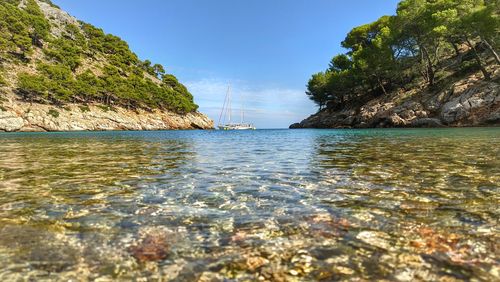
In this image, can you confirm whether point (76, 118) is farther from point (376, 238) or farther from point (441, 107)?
point (376, 238)

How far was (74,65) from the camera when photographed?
94062 millimetres

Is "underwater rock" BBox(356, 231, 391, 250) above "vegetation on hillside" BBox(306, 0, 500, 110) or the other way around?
the other way around

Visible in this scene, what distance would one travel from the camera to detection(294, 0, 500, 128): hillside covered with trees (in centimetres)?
4684

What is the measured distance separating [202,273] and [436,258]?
2.70 m

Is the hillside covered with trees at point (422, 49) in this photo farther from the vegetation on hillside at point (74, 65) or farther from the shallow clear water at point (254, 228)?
the vegetation on hillside at point (74, 65)

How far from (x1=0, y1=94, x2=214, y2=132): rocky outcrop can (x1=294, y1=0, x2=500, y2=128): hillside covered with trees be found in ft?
167

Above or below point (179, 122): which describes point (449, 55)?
above

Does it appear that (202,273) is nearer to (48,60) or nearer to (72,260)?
(72,260)

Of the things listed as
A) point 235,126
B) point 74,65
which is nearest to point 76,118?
point 74,65

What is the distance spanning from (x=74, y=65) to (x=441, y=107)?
94982mm

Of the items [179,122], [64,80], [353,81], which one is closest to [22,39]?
[64,80]

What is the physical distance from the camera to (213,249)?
4102 mm

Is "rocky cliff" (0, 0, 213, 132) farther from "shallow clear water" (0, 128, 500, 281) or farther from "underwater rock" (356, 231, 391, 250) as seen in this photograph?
"underwater rock" (356, 231, 391, 250)

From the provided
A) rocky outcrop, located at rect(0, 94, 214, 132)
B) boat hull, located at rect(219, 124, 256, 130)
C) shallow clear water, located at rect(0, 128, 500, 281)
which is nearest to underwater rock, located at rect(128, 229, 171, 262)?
shallow clear water, located at rect(0, 128, 500, 281)
